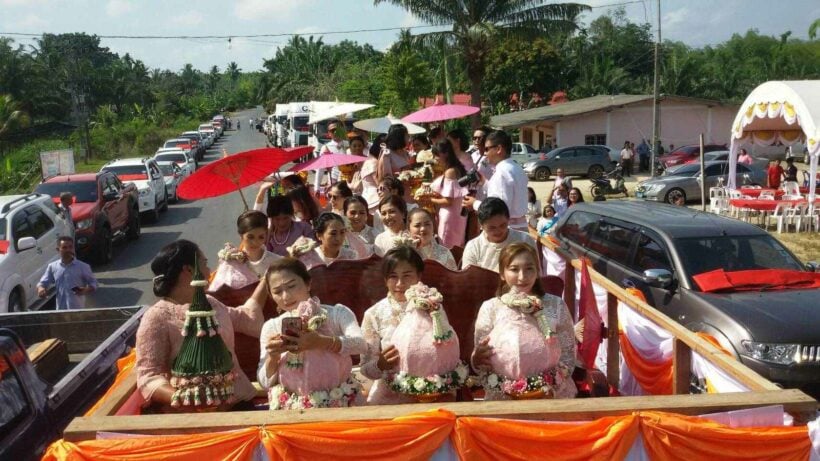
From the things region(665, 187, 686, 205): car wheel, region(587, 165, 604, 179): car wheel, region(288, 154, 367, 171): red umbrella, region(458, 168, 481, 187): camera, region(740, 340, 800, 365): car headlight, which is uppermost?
region(288, 154, 367, 171): red umbrella

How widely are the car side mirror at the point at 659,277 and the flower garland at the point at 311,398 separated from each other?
4297 millimetres

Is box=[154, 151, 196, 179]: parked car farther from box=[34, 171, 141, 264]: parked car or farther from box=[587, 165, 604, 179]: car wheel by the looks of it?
box=[587, 165, 604, 179]: car wheel

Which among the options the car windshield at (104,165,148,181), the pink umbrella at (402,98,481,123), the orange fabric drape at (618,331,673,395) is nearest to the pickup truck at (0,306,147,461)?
the orange fabric drape at (618,331,673,395)

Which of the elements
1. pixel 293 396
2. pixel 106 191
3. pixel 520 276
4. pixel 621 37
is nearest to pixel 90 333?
pixel 293 396

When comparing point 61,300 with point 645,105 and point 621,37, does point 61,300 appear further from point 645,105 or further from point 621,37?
point 621,37

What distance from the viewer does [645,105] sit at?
3759 centimetres

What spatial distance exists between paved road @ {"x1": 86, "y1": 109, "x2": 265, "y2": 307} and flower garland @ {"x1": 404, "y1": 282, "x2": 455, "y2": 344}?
315 inches

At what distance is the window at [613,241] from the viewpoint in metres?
7.77

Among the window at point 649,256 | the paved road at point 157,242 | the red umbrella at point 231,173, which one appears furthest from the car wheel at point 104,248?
the window at point 649,256

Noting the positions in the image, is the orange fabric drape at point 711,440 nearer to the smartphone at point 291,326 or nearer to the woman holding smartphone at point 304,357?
the woman holding smartphone at point 304,357

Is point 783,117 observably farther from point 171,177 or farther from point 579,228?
point 171,177

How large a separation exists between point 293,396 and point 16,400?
66.4 inches

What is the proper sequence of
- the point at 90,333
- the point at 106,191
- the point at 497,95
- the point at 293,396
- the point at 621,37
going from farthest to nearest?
the point at 621,37, the point at 497,95, the point at 106,191, the point at 90,333, the point at 293,396

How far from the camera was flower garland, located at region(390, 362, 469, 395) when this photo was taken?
3479 millimetres
